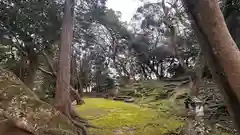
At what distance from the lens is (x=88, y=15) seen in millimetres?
8500

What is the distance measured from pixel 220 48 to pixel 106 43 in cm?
1929

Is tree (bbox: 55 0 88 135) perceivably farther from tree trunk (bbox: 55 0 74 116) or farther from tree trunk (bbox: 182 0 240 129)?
tree trunk (bbox: 182 0 240 129)

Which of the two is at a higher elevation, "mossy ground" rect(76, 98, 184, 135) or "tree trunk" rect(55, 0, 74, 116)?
"tree trunk" rect(55, 0, 74, 116)

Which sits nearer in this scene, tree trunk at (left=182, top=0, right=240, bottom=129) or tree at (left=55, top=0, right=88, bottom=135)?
tree trunk at (left=182, top=0, right=240, bottom=129)

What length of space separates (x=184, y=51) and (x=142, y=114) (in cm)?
847

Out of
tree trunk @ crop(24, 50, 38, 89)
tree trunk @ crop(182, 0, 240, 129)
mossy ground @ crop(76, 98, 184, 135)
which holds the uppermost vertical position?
A: tree trunk @ crop(24, 50, 38, 89)

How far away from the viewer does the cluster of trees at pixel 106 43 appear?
1.66 metres

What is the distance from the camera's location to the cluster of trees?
1.66 m

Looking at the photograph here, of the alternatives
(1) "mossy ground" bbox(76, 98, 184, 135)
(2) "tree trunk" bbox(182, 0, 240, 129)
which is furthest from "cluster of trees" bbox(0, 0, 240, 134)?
(1) "mossy ground" bbox(76, 98, 184, 135)

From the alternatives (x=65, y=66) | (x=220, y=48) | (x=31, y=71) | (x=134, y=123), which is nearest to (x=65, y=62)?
(x=65, y=66)

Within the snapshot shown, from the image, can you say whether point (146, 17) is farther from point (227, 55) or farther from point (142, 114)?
point (227, 55)

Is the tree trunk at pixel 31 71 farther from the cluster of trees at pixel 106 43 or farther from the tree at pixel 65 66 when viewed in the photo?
the tree at pixel 65 66

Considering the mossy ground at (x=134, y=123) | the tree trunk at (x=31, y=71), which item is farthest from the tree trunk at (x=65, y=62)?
the tree trunk at (x=31, y=71)

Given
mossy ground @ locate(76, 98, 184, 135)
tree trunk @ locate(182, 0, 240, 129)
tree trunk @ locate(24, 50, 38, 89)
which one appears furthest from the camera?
tree trunk @ locate(24, 50, 38, 89)
